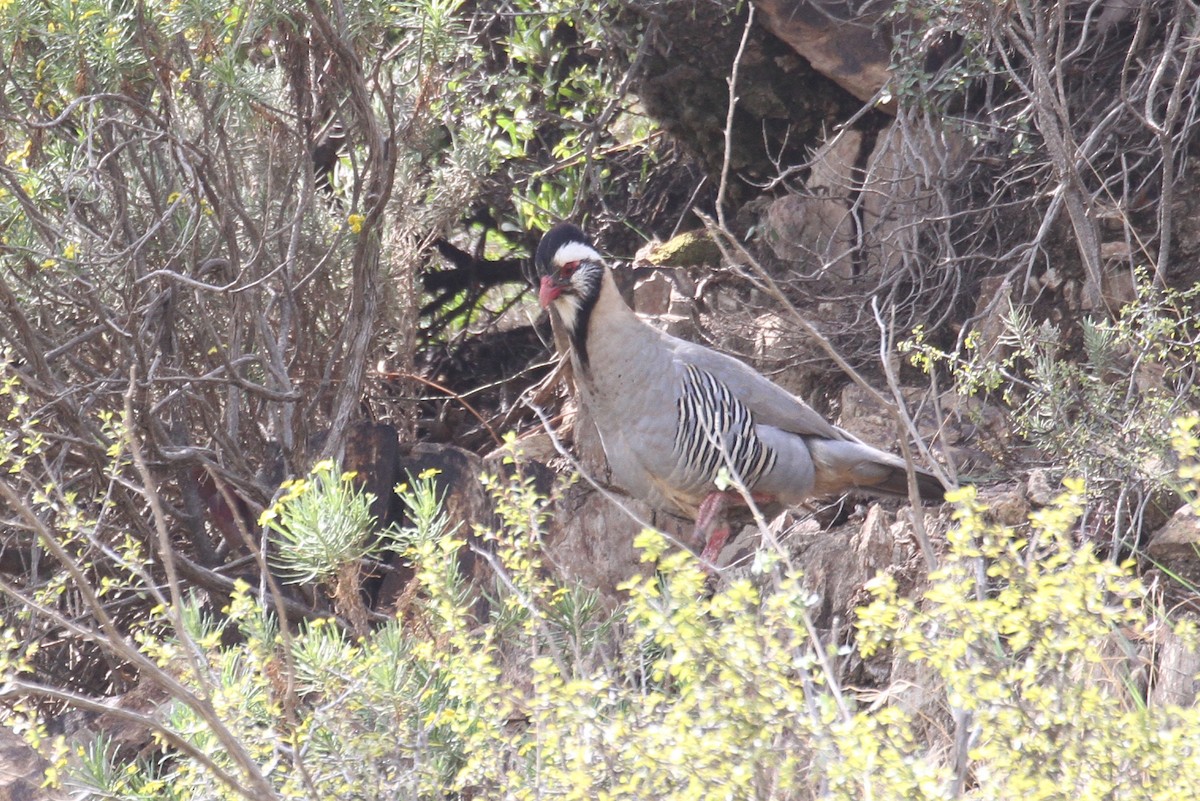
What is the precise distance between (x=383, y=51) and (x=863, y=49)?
2314 millimetres

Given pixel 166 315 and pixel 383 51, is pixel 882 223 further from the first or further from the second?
pixel 166 315

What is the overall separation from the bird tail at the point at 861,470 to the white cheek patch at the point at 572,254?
3.96ft

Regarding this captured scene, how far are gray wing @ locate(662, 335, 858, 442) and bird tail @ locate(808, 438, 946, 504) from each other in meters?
0.06

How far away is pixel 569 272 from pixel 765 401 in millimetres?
979

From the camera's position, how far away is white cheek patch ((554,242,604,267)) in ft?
18.1

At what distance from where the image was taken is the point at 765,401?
5.43 metres

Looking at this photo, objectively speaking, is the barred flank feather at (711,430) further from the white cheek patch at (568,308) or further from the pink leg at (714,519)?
the white cheek patch at (568,308)

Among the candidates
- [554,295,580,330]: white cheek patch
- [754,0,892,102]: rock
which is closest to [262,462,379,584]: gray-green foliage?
[554,295,580,330]: white cheek patch

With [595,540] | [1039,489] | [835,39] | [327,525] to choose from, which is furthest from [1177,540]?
[835,39]

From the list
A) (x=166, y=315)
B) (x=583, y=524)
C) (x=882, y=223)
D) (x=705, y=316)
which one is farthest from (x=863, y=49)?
(x=166, y=315)

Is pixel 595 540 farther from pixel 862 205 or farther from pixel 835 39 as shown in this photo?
pixel 835 39

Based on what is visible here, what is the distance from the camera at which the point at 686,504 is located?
18.6ft

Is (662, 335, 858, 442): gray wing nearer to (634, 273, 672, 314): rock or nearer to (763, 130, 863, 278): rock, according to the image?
(634, 273, 672, 314): rock

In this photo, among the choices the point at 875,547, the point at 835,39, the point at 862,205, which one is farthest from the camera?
the point at 862,205
